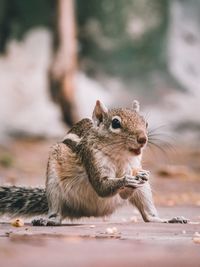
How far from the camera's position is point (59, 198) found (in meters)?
7.69

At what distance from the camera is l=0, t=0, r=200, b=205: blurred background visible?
20.7 meters

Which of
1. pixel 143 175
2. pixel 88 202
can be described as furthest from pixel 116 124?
pixel 88 202

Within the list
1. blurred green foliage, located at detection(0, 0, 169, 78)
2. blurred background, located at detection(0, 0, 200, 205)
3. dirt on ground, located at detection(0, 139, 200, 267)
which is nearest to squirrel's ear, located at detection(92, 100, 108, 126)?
dirt on ground, located at detection(0, 139, 200, 267)

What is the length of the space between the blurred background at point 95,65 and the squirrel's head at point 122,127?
41.4ft

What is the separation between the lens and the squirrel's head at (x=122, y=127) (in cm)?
718

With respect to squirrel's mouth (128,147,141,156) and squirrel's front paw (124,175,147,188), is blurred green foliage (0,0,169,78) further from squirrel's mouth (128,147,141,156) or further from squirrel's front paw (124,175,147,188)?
squirrel's front paw (124,175,147,188)

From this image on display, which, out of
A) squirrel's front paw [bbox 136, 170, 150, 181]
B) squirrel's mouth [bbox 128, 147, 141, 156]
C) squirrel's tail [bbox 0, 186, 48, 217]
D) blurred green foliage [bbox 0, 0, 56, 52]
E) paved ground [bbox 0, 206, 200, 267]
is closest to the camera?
paved ground [bbox 0, 206, 200, 267]

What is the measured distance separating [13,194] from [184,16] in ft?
46.1

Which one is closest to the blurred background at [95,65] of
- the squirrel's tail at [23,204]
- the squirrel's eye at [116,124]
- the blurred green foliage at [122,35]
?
the blurred green foliage at [122,35]

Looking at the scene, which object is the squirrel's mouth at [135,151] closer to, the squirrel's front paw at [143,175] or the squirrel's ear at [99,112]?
the squirrel's front paw at [143,175]

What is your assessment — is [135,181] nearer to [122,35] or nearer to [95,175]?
[95,175]

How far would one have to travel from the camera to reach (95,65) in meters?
21.2

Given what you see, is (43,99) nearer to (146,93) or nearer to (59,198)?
(146,93)

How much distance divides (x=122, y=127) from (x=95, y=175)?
1.49ft
